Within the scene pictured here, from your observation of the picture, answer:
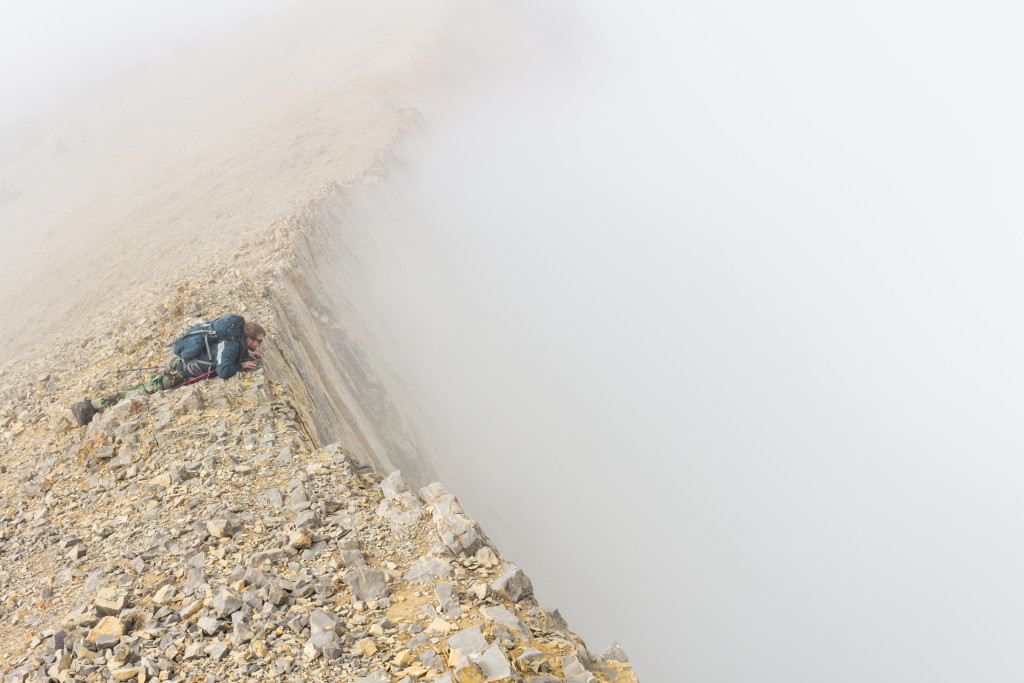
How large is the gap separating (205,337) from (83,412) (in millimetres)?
2076

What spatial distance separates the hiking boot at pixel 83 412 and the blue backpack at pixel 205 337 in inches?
58.9

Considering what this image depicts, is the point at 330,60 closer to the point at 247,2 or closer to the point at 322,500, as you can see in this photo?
the point at 322,500

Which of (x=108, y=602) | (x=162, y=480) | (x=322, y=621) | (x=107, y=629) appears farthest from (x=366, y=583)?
(x=162, y=480)

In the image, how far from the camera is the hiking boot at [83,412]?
387 inches

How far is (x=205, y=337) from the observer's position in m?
10.1

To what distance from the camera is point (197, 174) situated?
2712cm

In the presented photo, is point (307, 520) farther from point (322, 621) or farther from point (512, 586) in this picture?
Answer: point (512, 586)

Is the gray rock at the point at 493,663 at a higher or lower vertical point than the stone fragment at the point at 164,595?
lower

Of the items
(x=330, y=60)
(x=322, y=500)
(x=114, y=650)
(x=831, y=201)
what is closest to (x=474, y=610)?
(x=322, y=500)

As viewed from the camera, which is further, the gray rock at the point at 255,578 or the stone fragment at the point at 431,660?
the gray rock at the point at 255,578

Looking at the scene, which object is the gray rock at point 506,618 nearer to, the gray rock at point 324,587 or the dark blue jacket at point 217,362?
the gray rock at point 324,587

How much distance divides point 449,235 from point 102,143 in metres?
26.0

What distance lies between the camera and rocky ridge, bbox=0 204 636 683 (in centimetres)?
571

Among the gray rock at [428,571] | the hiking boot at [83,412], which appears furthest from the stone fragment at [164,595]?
the hiking boot at [83,412]
